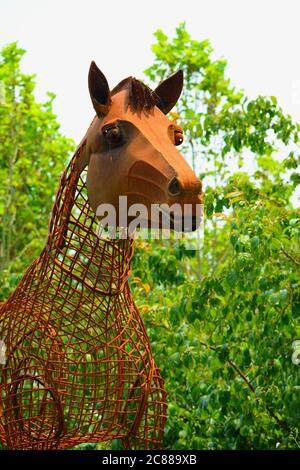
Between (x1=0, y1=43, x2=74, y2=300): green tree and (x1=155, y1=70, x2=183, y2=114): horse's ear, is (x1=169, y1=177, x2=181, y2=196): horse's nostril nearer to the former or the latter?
(x1=155, y1=70, x2=183, y2=114): horse's ear

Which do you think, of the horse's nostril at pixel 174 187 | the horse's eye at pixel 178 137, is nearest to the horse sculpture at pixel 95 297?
the horse's eye at pixel 178 137

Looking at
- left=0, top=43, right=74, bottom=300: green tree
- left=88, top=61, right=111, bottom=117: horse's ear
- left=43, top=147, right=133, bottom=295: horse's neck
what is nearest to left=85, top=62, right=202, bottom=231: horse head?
left=88, top=61, right=111, bottom=117: horse's ear

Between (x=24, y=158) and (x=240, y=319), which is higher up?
(x=24, y=158)

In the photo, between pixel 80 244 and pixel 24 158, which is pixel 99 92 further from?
pixel 24 158

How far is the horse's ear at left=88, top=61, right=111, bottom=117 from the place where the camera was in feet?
9.37

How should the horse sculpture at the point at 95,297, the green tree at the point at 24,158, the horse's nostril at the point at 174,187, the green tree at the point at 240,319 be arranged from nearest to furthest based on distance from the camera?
1. the horse's nostril at the point at 174,187
2. the horse sculpture at the point at 95,297
3. the green tree at the point at 240,319
4. the green tree at the point at 24,158

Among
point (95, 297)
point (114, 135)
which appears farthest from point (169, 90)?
point (95, 297)

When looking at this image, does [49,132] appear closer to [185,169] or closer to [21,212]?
[21,212]

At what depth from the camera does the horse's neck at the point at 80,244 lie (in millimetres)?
3029

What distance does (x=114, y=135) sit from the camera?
282 cm

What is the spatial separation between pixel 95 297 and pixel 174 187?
2.28 feet

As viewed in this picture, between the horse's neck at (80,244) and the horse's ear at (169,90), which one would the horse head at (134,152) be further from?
the horse's neck at (80,244)

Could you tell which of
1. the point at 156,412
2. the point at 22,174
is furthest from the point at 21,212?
the point at 156,412

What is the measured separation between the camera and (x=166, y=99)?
3.06 metres
